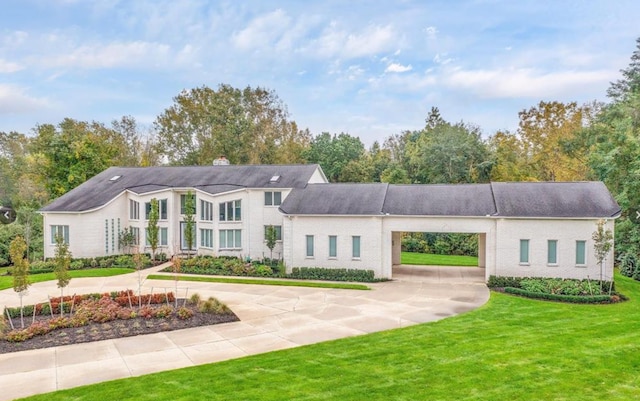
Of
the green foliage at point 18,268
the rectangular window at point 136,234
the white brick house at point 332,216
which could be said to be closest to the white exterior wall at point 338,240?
the white brick house at point 332,216

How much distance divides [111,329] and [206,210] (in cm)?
1722

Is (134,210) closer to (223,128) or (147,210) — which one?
(147,210)

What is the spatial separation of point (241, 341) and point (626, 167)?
27495 millimetres

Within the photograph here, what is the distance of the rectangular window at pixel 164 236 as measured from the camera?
109 feet

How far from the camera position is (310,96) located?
38062 mm

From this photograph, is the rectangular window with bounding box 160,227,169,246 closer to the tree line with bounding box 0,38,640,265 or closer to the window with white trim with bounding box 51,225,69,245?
the window with white trim with bounding box 51,225,69,245

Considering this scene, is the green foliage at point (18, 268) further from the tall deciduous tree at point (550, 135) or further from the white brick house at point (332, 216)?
the tall deciduous tree at point (550, 135)

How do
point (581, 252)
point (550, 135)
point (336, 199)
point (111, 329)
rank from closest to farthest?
point (111, 329) < point (581, 252) < point (336, 199) < point (550, 135)

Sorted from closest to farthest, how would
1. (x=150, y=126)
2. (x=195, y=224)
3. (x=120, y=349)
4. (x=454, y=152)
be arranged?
(x=120, y=349)
(x=195, y=224)
(x=454, y=152)
(x=150, y=126)

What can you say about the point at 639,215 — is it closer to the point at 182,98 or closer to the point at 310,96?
the point at 310,96

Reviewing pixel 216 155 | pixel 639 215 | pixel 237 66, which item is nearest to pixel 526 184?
pixel 639 215

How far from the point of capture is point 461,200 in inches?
1014

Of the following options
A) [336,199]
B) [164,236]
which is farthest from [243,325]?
[164,236]

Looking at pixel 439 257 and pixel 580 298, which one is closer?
pixel 580 298
